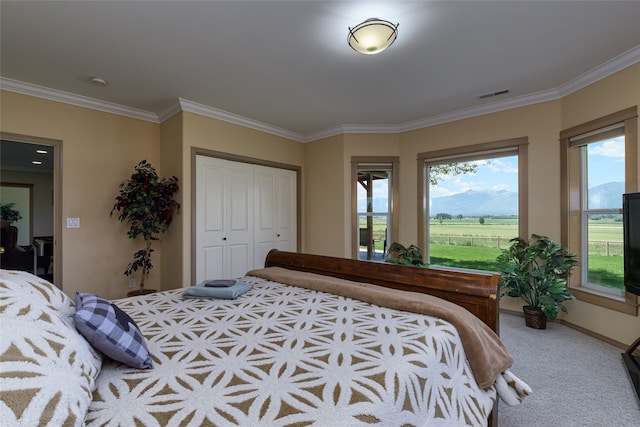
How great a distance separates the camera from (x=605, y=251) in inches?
120

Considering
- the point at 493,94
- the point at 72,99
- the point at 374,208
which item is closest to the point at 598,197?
the point at 493,94

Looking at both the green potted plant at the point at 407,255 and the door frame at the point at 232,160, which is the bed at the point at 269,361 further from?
the green potted plant at the point at 407,255

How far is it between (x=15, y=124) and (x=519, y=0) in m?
4.52

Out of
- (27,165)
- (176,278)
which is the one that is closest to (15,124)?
(176,278)

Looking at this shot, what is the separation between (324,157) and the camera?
4.80 metres

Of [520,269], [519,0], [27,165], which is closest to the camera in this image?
[519,0]

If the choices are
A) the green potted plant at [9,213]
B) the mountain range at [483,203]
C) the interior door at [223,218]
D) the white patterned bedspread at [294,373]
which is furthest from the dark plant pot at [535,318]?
the green potted plant at [9,213]

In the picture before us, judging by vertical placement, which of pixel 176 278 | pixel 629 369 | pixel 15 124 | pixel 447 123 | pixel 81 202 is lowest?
pixel 629 369

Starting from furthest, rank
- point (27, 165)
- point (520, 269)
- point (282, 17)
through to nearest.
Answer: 1. point (27, 165)
2. point (520, 269)
3. point (282, 17)

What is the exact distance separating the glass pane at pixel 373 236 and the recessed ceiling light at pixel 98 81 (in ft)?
11.5

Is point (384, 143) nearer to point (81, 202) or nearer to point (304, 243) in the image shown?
point (304, 243)

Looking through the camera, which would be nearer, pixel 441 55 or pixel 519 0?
pixel 519 0

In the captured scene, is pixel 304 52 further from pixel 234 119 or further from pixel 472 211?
pixel 472 211

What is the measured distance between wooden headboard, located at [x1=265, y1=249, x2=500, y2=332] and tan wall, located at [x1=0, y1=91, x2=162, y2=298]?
248 cm
